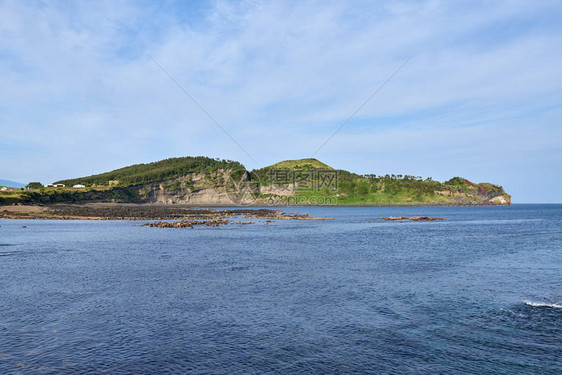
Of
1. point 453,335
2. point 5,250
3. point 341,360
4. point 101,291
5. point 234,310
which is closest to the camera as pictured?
point 341,360

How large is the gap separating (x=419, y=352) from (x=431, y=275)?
2028cm

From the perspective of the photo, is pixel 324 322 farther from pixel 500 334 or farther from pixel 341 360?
pixel 500 334

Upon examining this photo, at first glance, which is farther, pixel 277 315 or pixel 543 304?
pixel 543 304

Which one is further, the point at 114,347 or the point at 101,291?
the point at 101,291

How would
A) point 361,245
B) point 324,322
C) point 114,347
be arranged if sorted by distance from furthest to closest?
point 361,245 → point 324,322 → point 114,347

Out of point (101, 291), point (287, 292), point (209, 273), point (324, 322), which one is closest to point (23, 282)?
point (101, 291)

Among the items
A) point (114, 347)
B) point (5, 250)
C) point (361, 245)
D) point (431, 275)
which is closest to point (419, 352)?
point (114, 347)

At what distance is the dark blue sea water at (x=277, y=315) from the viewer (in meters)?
16.8

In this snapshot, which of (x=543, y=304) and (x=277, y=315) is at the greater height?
(x=277, y=315)

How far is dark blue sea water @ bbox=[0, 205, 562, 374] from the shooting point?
55.1ft

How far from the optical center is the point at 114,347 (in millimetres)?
18172

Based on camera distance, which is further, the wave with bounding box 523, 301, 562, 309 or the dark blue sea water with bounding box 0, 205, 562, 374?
the wave with bounding box 523, 301, 562, 309

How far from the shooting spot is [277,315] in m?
23.4

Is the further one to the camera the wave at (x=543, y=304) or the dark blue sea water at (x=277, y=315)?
the wave at (x=543, y=304)
